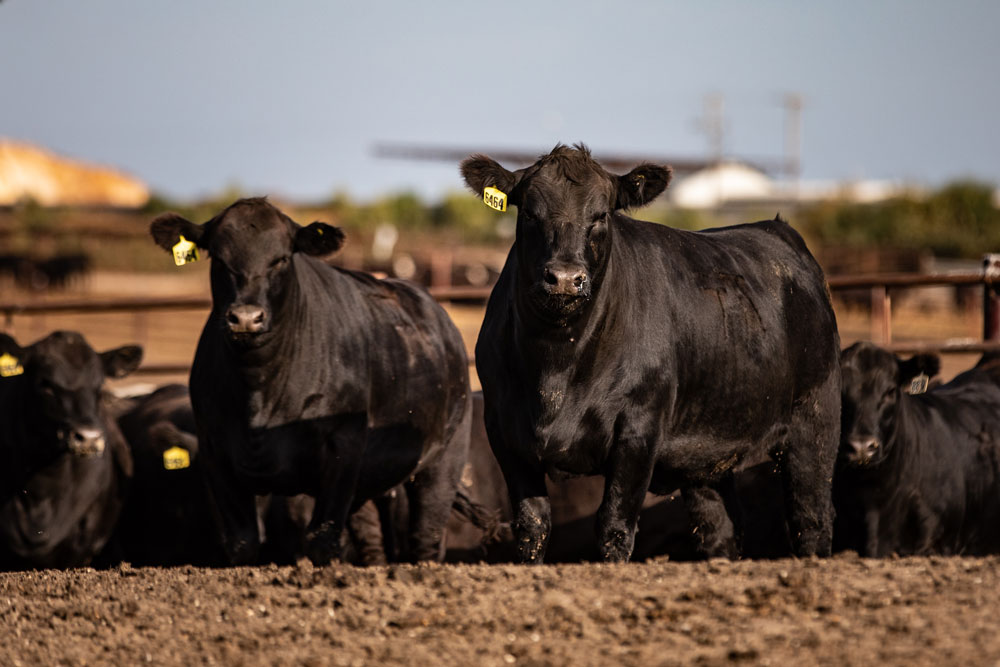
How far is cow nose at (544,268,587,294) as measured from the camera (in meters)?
4.59

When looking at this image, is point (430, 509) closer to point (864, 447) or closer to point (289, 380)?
point (289, 380)

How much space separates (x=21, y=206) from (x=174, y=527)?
4295 centimetres

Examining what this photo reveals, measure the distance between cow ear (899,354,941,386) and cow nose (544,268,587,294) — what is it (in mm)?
3412

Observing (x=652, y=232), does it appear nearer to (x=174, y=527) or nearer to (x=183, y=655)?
(x=183, y=655)

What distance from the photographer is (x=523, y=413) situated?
4.88 meters

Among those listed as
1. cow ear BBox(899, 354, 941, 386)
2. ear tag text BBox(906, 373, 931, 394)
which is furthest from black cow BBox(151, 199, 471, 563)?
ear tag text BBox(906, 373, 931, 394)

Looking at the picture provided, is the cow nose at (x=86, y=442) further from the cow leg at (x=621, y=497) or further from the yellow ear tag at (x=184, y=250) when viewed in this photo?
the cow leg at (x=621, y=497)

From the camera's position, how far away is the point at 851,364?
728 cm

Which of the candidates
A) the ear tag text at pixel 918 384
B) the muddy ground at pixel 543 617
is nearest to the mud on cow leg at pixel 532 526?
the muddy ground at pixel 543 617

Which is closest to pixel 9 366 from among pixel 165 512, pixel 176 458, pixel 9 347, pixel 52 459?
pixel 9 347

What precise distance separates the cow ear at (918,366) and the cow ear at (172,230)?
162 inches

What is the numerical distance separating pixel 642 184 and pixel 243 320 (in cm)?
189

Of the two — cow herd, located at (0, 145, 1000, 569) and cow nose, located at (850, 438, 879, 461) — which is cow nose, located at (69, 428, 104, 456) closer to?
cow herd, located at (0, 145, 1000, 569)

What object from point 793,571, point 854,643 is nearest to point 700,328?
point 793,571
